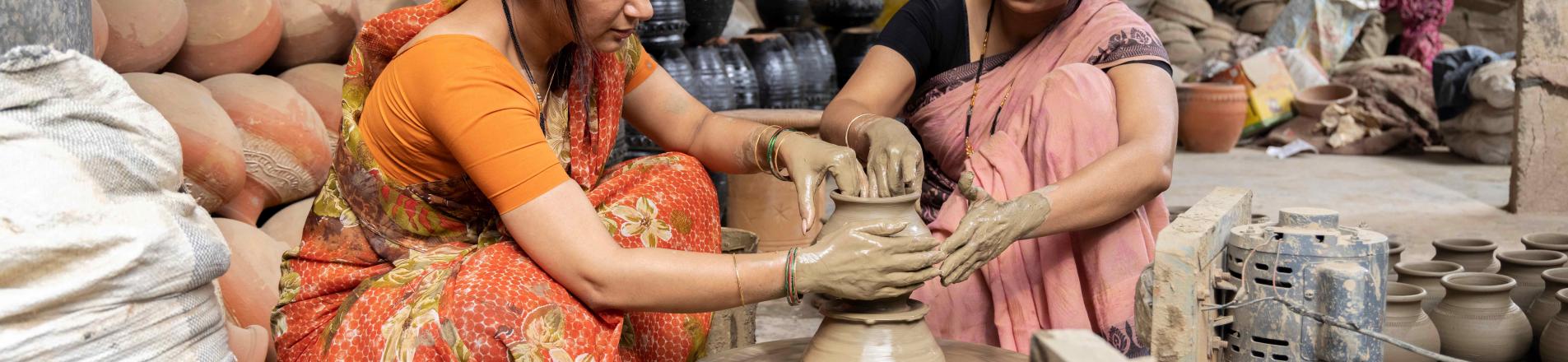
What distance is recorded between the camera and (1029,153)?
267cm

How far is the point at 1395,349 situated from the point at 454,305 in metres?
1.97

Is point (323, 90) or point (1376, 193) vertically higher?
point (323, 90)

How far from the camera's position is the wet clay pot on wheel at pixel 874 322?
2.09m

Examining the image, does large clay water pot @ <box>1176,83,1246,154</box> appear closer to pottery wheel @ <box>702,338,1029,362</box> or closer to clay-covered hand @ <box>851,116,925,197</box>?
clay-covered hand @ <box>851,116,925,197</box>

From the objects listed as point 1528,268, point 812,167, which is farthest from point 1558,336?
point 812,167

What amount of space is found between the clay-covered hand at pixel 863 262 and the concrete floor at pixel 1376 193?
1.83 meters

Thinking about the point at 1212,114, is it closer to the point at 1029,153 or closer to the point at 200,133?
the point at 1029,153

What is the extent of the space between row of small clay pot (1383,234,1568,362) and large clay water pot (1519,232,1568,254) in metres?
0.24

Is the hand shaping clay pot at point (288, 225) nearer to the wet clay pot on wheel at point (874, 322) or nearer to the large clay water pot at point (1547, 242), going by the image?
the wet clay pot on wheel at point (874, 322)

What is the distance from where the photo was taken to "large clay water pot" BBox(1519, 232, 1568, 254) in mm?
3672

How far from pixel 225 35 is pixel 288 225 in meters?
0.55

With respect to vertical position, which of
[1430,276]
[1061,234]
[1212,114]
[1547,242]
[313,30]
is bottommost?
[1212,114]

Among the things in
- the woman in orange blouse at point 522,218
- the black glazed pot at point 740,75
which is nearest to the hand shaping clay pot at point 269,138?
the woman in orange blouse at point 522,218

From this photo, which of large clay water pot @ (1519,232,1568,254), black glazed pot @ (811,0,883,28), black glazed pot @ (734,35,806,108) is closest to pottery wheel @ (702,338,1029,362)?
large clay water pot @ (1519,232,1568,254)
